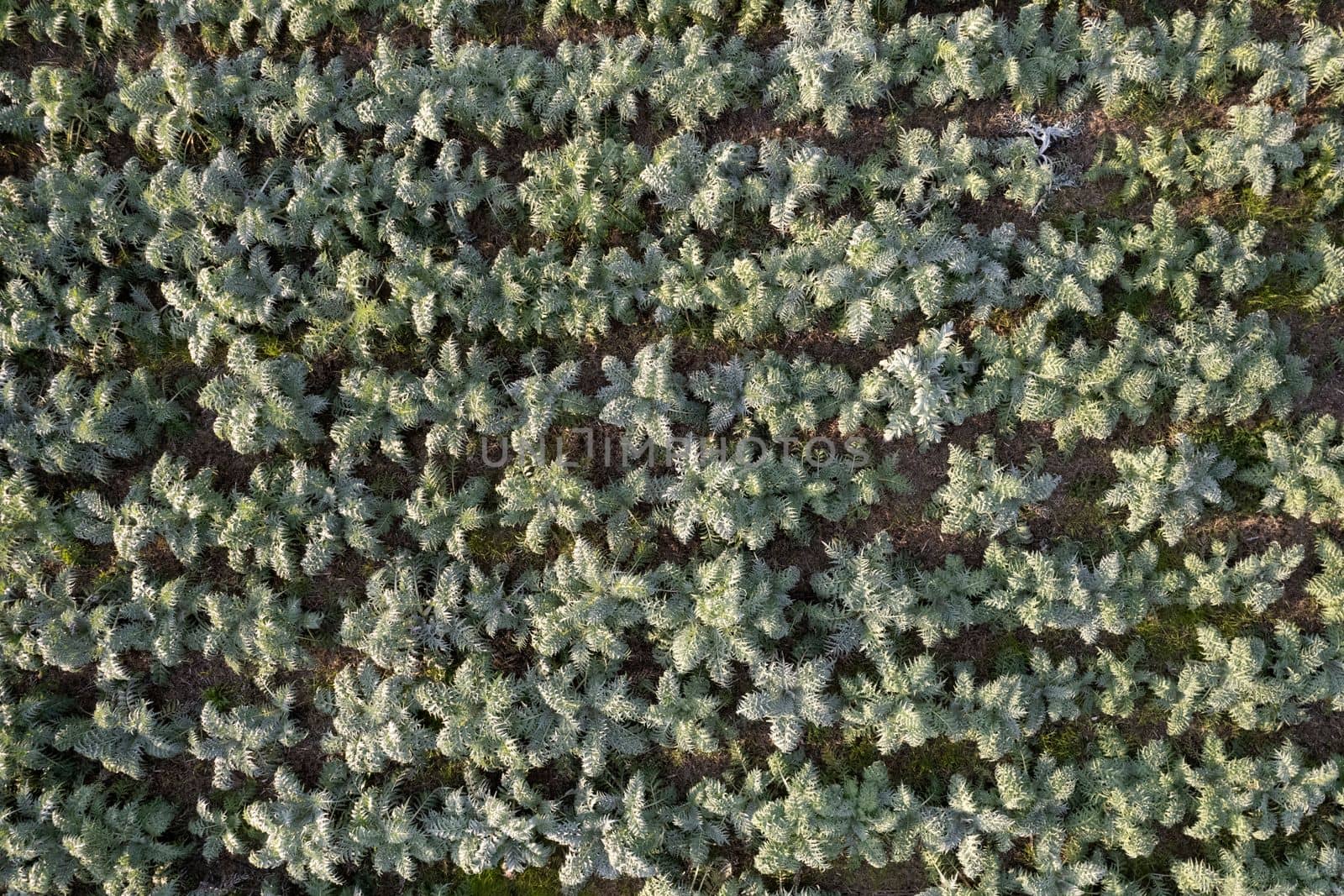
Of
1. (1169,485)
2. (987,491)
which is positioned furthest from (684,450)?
(1169,485)

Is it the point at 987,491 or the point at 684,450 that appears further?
the point at 684,450

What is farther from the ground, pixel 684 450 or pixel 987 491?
pixel 684 450

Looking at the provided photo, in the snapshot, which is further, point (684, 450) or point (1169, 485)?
point (684, 450)

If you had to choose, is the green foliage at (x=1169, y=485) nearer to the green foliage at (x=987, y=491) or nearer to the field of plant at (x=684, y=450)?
the field of plant at (x=684, y=450)

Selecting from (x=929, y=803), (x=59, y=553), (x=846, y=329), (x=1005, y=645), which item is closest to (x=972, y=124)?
(x=846, y=329)

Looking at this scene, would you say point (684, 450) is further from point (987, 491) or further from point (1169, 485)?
point (1169, 485)

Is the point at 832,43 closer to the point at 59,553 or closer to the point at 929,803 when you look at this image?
the point at 929,803

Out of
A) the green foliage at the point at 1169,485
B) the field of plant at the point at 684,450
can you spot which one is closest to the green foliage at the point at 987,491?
the field of plant at the point at 684,450

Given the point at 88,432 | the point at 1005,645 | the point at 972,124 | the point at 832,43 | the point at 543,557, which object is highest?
the point at 832,43
